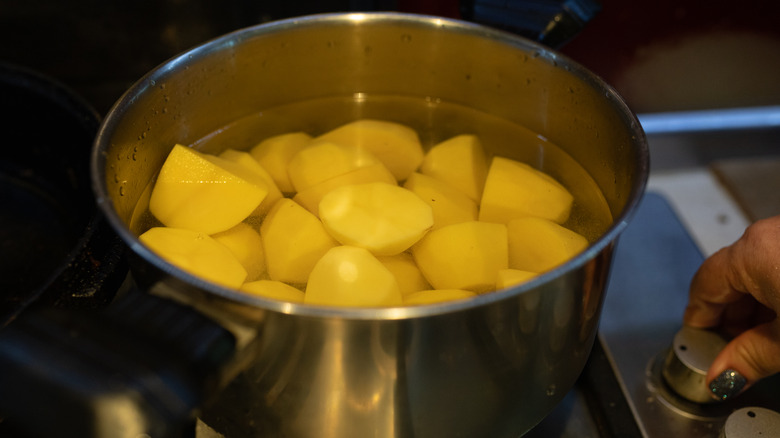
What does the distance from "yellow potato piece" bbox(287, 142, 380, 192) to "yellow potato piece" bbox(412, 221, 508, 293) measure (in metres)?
0.13

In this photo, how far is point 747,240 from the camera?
2.04 ft

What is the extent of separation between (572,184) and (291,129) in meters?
0.34

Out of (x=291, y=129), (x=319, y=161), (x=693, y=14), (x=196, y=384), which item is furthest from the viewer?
(x=693, y=14)

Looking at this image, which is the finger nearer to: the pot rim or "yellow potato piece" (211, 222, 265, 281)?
the pot rim

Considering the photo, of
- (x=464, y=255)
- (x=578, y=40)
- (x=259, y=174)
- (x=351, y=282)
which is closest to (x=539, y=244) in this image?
(x=464, y=255)

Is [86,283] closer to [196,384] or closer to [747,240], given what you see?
[196,384]

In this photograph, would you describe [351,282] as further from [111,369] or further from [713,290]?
[713,290]

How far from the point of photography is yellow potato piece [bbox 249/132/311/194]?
28.3 inches

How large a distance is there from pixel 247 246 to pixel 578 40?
2.08ft

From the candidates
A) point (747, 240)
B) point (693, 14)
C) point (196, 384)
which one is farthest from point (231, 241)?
point (693, 14)

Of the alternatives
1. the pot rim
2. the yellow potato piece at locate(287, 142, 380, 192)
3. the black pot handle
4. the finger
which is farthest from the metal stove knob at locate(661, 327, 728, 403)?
the black pot handle

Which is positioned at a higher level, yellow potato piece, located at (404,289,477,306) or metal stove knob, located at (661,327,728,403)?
yellow potato piece, located at (404,289,477,306)

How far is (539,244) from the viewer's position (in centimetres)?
61

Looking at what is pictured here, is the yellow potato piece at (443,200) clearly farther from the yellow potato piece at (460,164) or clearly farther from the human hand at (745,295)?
the human hand at (745,295)
